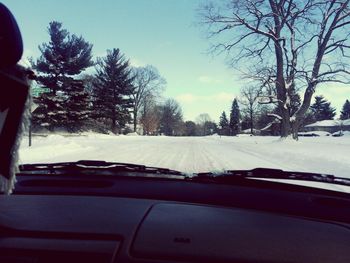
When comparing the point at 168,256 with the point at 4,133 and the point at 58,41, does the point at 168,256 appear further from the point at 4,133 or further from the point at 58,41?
the point at 58,41

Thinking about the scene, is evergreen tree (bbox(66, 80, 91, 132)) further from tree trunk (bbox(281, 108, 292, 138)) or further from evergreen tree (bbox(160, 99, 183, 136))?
evergreen tree (bbox(160, 99, 183, 136))

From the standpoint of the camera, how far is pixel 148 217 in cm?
167

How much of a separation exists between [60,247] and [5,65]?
0.59 m

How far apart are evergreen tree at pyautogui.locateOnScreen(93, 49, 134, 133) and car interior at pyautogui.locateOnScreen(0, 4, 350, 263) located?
2041 inches

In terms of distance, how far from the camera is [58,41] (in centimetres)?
3800

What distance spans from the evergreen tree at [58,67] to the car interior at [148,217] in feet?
121

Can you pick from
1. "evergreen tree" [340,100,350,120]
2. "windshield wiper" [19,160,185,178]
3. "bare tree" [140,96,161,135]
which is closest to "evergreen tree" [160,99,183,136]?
"bare tree" [140,96,161,135]

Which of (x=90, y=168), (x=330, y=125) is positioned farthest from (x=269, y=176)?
(x=330, y=125)

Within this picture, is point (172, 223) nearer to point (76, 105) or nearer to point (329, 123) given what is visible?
point (76, 105)

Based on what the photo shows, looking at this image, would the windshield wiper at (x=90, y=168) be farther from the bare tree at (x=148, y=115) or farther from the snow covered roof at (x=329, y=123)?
the snow covered roof at (x=329, y=123)

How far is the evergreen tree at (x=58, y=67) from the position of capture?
123 feet

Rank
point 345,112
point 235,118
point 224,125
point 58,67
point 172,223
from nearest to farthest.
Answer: point 172,223
point 58,67
point 345,112
point 235,118
point 224,125

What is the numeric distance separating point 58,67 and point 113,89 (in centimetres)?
1763

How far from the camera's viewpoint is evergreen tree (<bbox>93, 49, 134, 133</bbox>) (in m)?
54.1
